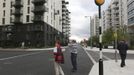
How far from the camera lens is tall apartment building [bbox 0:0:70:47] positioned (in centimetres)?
7200

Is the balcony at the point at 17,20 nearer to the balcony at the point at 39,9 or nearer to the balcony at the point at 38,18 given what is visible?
the balcony at the point at 38,18

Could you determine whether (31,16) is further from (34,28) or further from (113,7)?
(113,7)

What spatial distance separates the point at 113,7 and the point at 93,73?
462 feet

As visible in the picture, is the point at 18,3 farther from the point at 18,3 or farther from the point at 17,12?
the point at 17,12

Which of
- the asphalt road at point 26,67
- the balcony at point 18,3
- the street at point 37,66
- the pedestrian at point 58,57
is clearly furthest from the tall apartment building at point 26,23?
the pedestrian at point 58,57

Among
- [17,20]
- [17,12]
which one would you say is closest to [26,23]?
[17,20]

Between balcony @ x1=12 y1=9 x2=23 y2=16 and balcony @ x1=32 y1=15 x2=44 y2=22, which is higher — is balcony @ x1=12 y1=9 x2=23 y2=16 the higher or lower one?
the higher one

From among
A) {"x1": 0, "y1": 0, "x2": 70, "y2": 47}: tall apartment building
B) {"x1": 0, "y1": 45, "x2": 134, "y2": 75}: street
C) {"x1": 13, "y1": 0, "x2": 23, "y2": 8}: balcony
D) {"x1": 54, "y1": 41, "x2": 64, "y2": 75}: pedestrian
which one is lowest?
{"x1": 0, "y1": 45, "x2": 134, "y2": 75}: street

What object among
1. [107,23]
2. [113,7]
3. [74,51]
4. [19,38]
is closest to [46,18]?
Answer: [19,38]

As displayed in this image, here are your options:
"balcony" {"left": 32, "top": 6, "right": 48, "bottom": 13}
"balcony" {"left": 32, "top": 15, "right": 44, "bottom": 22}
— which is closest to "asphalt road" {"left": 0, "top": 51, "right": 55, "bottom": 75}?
"balcony" {"left": 32, "top": 15, "right": 44, "bottom": 22}

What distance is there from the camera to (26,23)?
247 feet

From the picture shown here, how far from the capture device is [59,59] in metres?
12.1

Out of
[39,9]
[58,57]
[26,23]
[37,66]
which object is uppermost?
[39,9]

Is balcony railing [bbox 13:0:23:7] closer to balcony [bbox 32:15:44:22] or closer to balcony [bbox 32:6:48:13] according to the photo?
balcony [bbox 32:6:48:13]
